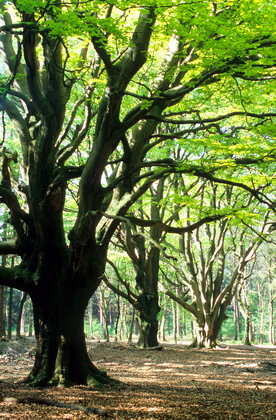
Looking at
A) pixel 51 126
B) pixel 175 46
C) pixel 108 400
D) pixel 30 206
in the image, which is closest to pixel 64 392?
pixel 108 400

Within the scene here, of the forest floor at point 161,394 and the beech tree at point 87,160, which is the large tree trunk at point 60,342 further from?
the forest floor at point 161,394

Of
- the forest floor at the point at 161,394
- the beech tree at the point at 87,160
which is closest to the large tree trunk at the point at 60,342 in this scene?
the beech tree at the point at 87,160

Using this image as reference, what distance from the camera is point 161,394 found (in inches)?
265

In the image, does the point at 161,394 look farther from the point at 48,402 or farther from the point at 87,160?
the point at 87,160

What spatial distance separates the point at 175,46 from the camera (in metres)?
9.07

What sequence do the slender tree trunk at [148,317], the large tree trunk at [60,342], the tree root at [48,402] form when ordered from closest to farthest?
the tree root at [48,402] < the large tree trunk at [60,342] < the slender tree trunk at [148,317]

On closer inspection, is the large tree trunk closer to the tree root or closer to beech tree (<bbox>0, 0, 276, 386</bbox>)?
beech tree (<bbox>0, 0, 276, 386</bbox>)

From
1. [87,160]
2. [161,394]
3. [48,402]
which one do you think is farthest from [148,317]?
[48,402]

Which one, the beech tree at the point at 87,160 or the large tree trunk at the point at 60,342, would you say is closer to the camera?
the beech tree at the point at 87,160

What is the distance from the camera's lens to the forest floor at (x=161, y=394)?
5160 millimetres

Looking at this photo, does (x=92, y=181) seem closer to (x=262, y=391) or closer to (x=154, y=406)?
(x=154, y=406)

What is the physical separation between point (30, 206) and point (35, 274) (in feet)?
4.60

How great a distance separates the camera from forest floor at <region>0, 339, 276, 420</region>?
16.9 feet

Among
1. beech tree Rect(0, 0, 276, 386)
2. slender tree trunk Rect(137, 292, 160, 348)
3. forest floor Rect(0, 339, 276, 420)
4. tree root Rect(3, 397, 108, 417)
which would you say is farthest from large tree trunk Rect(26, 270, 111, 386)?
slender tree trunk Rect(137, 292, 160, 348)
